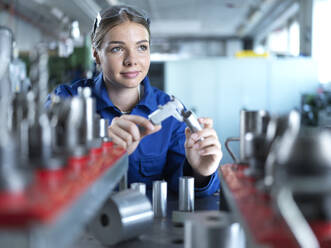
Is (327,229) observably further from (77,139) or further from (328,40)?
(328,40)

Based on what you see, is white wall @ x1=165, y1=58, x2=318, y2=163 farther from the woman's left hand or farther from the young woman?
the woman's left hand

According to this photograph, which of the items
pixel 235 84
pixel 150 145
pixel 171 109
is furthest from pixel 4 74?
pixel 235 84

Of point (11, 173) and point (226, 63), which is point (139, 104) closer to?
point (11, 173)

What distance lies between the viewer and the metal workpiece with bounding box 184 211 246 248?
0.57 meters

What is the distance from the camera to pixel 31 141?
0.51m

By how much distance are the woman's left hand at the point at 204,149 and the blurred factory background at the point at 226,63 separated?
65 cm

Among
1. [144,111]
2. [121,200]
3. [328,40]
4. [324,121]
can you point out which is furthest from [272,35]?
[121,200]

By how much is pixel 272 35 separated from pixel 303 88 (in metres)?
5.02

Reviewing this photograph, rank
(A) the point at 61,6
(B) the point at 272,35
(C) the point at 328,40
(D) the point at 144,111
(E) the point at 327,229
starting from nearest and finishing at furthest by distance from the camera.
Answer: (E) the point at 327,229 < (D) the point at 144,111 < (C) the point at 328,40 < (A) the point at 61,6 < (B) the point at 272,35

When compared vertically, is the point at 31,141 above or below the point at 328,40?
below

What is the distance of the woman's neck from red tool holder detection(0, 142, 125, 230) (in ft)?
2.96

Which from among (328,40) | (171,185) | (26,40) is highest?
(26,40)

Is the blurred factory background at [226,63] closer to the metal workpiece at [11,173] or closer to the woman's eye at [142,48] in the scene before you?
the woman's eye at [142,48]

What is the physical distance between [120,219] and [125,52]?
2.41 ft
